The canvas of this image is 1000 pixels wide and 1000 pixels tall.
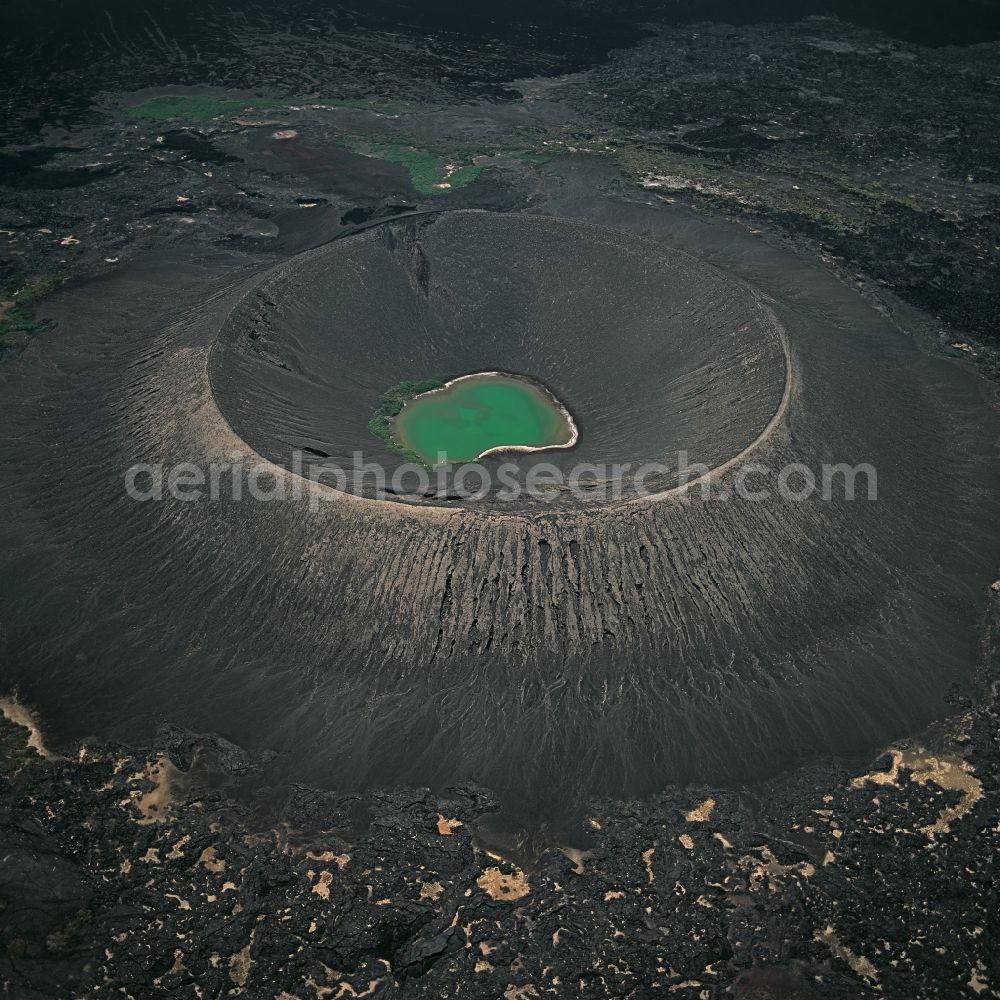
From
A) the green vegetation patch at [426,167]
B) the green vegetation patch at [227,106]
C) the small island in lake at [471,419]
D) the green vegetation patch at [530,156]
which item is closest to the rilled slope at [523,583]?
the small island in lake at [471,419]

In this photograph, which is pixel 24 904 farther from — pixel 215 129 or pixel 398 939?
pixel 215 129

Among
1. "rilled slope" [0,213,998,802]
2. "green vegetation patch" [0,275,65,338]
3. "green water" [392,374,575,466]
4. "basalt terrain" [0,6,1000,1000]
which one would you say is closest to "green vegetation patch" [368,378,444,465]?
"green water" [392,374,575,466]

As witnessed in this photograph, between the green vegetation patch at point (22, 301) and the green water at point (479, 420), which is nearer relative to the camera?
the green water at point (479, 420)

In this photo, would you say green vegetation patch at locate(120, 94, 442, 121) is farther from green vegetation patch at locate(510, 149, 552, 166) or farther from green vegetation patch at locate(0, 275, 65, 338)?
green vegetation patch at locate(0, 275, 65, 338)

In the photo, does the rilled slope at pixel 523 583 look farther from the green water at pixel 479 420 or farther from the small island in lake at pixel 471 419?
the green water at pixel 479 420

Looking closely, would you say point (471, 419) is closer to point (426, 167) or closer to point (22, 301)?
point (22, 301)

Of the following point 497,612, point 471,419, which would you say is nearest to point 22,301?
point 471,419

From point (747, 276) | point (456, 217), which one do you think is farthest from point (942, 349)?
point (456, 217)
